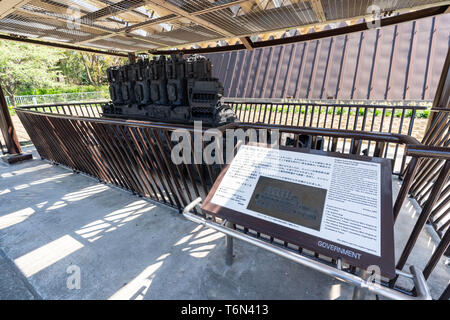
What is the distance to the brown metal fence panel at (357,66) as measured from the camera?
874cm

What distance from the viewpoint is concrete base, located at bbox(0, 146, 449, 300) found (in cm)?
170

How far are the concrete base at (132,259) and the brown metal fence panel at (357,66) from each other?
891cm

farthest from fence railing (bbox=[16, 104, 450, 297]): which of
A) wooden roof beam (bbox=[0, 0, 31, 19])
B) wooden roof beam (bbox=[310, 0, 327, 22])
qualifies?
wooden roof beam (bbox=[310, 0, 327, 22])

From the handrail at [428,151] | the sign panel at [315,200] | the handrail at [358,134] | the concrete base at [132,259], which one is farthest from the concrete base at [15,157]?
the handrail at [428,151]

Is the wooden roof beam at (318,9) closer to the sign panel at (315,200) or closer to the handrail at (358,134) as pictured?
the handrail at (358,134)

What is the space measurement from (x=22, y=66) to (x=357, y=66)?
20.6 meters

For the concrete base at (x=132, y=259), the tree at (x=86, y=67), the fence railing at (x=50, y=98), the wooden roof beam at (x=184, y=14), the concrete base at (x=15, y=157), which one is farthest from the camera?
the tree at (x=86, y=67)

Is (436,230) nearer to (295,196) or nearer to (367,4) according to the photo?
(295,196)

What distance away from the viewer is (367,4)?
258cm

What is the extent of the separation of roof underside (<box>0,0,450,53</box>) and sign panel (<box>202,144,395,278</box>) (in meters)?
2.04

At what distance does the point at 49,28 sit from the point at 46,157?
3.00 meters

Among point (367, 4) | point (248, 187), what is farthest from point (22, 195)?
point (367, 4)

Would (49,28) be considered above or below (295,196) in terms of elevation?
above

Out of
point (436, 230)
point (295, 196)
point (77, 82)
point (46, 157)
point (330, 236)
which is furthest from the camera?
point (77, 82)
